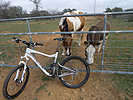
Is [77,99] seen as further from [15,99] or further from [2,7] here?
[2,7]

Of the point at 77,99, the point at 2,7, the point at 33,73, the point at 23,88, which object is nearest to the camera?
the point at 77,99

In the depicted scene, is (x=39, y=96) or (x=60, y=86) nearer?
(x=39, y=96)

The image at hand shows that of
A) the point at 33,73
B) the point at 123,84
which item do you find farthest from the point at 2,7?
the point at 123,84

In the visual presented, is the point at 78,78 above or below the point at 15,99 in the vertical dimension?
above

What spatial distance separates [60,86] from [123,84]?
178 cm

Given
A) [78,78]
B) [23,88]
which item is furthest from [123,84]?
[23,88]

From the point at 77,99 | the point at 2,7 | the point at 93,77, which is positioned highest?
the point at 2,7

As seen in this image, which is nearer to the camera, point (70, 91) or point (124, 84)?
point (70, 91)

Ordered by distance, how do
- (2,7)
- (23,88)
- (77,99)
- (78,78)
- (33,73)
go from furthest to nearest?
(2,7) < (33,73) < (78,78) < (23,88) < (77,99)

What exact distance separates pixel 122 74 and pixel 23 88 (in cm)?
304

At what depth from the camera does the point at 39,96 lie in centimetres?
227

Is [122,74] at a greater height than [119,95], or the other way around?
[122,74]

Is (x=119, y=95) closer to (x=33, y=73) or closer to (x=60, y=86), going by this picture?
(x=60, y=86)

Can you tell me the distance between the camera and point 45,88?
250 centimetres
